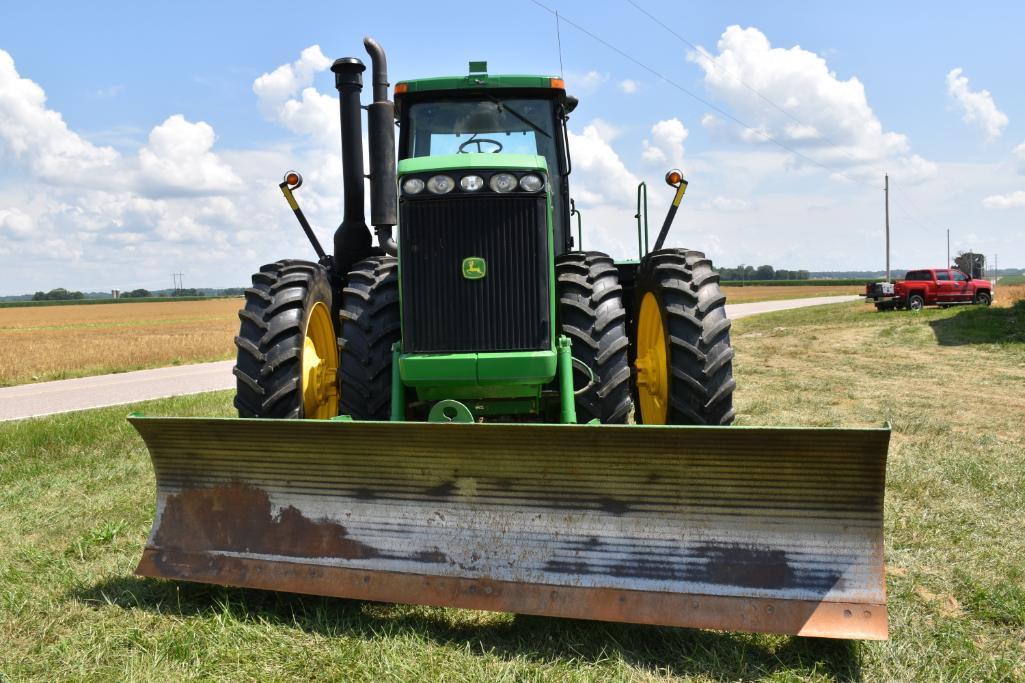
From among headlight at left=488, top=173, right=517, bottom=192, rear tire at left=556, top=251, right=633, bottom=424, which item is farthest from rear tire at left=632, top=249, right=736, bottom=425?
headlight at left=488, top=173, right=517, bottom=192

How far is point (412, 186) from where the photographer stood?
163 inches

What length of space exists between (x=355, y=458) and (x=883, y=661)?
224 centimetres

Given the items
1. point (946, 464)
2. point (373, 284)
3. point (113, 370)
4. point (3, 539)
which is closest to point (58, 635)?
point (3, 539)

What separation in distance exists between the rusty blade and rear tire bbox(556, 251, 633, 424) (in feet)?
3.95

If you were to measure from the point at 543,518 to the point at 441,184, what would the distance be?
182cm

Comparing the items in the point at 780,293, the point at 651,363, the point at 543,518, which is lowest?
the point at 543,518

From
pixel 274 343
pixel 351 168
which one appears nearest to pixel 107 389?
pixel 351 168

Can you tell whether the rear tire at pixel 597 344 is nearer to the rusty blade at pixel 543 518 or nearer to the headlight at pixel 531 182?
the headlight at pixel 531 182

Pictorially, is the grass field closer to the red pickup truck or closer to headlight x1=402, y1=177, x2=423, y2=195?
headlight x1=402, y1=177, x2=423, y2=195

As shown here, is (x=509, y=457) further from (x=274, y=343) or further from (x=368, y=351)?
(x=274, y=343)

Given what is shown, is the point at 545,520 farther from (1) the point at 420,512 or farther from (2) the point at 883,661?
(2) the point at 883,661

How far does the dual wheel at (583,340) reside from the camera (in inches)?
173

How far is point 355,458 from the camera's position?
137 inches

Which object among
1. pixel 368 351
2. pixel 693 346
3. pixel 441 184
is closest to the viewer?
pixel 441 184
